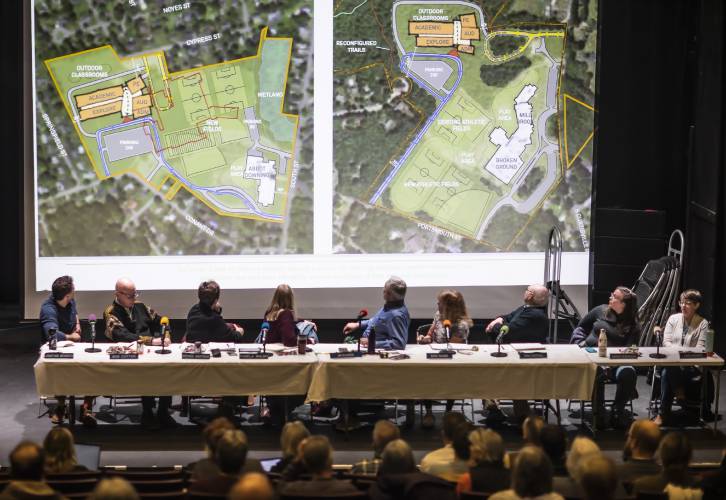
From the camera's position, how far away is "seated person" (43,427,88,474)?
455 centimetres

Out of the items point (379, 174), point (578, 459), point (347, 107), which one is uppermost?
point (347, 107)

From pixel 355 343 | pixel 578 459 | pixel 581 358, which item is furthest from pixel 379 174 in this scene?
pixel 578 459

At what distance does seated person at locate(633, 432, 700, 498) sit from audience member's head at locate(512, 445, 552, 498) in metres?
0.62

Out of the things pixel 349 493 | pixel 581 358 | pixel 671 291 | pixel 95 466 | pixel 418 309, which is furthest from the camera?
pixel 418 309

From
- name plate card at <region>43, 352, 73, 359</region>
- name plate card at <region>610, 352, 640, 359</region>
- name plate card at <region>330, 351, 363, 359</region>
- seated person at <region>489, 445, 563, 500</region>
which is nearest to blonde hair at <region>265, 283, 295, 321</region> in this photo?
name plate card at <region>330, 351, 363, 359</region>

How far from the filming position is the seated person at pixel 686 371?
7.32 metres

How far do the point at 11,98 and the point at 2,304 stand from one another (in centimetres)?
232

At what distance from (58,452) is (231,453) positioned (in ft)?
3.03

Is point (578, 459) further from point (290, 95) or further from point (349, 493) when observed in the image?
point (290, 95)

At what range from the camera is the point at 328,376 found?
22.5ft

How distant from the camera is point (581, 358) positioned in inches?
276

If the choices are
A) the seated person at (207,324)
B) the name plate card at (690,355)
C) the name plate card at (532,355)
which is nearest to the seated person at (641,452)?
the name plate card at (532,355)

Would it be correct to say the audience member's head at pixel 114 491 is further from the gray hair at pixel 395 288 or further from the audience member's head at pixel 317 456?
the gray hair at pixel 395 288

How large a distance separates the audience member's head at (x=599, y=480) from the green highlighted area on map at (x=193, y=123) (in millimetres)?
5718
